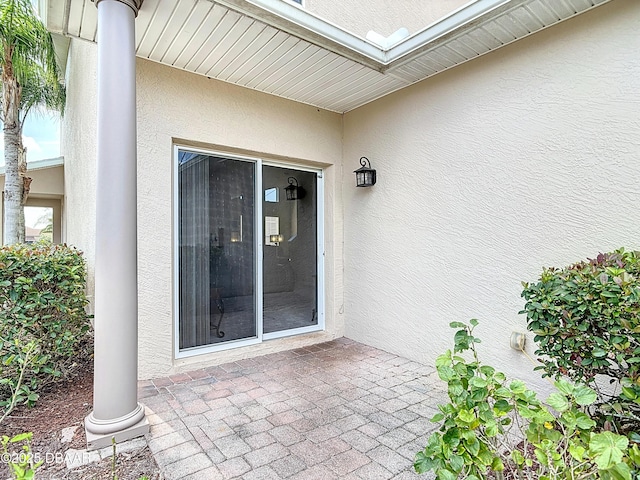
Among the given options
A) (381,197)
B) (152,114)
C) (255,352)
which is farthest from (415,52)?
(255,352)

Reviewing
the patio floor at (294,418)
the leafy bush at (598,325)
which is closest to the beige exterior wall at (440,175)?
the patio floor at (294,418)

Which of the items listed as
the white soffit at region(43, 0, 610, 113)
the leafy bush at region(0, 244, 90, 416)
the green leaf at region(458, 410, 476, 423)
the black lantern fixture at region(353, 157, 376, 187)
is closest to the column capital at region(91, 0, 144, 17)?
the white soffit at region(43, 0, 610, 113)

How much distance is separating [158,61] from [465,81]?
3.43 metres

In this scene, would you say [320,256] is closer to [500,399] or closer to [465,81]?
[465,81]

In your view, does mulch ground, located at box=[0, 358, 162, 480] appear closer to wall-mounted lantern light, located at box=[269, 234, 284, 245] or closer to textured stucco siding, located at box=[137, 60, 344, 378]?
textured stucco siding, located at box=[137, 60, 344, 378]

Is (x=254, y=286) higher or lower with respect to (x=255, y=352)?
higher

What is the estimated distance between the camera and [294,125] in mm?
4996

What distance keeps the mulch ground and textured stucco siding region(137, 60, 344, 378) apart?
2.21 feet

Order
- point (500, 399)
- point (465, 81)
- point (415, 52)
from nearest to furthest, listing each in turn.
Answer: point (500, 399), point (415, 52), point (465, 81)

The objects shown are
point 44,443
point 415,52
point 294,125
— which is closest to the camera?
point 44,443

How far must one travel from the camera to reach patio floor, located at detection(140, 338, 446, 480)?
241cm

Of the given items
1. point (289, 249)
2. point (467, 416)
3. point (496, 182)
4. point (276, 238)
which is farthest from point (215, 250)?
point (467, 416)

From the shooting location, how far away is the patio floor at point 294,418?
7.91ft

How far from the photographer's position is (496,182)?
3699mm
